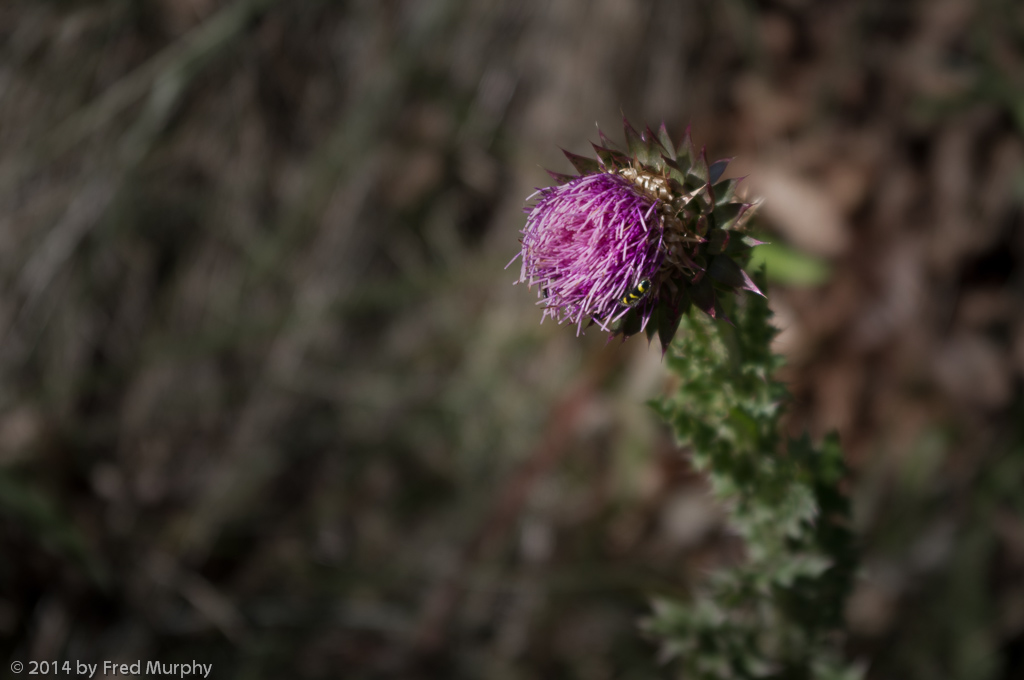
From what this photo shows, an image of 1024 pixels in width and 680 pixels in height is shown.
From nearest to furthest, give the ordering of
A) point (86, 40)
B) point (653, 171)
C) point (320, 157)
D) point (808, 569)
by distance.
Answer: point (653, 171), point (808, 569), point (86, 40), point (320, 157)

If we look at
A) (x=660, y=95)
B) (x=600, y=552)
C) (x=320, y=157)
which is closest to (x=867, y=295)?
(x=660, y=95)

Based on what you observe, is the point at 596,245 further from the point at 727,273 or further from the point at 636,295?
the point at 727,273

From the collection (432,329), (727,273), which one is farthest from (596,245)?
(432,329)

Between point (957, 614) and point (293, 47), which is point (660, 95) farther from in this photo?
point (957, 614)

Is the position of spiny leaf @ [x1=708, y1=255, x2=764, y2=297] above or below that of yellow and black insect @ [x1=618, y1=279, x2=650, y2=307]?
above

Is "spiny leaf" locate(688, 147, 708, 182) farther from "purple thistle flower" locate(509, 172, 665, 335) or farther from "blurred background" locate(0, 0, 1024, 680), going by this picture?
"blurred background" locate(0, 0, 1024, 680)

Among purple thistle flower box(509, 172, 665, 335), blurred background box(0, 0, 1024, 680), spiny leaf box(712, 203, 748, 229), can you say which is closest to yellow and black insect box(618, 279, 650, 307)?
purple thistle flower box(509, 172, 665, 335)
